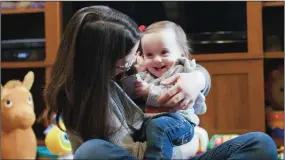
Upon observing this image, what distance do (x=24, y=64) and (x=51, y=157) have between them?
1.97 feet

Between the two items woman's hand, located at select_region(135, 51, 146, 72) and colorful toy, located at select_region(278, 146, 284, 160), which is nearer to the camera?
woman's hand, located at select_region(135, 51, 146, 72)

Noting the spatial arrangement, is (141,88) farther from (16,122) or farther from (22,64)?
(22,64)

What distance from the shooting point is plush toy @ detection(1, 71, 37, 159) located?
2.07m

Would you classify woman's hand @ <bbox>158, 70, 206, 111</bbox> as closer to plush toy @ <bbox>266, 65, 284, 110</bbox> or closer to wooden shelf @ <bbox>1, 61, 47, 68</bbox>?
plush toy @ <bbox>266, 65, 284, 110</bbox>

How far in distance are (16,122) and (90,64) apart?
121cm

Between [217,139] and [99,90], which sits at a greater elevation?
[99,90]

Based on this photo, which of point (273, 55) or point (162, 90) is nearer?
point (162, 90)

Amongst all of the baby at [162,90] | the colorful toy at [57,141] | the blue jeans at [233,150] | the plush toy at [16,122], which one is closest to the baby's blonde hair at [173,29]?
the baby at [162,90]

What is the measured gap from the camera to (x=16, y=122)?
2070mm

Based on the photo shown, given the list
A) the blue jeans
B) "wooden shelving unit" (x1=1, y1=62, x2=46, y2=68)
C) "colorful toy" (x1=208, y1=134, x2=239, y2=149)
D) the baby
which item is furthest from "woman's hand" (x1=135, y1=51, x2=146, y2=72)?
"wooden shelving unit" (x1=1, y1=62, x2=46, y2=68)

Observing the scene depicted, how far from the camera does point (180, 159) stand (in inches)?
44.8

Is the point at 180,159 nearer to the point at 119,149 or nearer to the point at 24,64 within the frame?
Answer: the point at 119,149

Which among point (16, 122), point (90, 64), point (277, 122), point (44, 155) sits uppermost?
point (90, 64)

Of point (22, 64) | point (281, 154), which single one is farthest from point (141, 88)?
point (22, 64)
